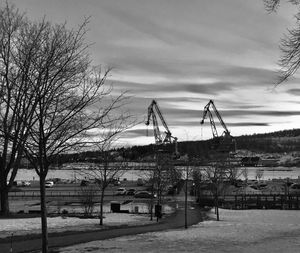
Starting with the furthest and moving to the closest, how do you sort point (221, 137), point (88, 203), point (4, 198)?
point (221, 137)
point (88, 203)
point (4, 198)

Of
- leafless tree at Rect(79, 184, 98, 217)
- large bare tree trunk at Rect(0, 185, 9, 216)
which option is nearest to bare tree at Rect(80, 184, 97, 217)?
leafless tree at Rect(79, 184, 98, 217)

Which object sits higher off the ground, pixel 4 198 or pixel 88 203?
pixel 4 198

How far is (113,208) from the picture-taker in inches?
1665

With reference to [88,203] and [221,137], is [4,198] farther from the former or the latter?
[221,137]

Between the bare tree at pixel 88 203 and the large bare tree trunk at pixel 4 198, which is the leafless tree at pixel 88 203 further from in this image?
the large bare tree trunk at pixel 4 198

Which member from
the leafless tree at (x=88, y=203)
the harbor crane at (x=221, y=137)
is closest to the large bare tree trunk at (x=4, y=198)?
the leafless tree at (x=88, y=203)

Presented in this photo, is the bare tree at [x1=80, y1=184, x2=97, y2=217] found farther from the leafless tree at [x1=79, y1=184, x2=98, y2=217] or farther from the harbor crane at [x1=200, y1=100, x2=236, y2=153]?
the harbor crane at [x1=200, y1=100, x2=236, y2=153]

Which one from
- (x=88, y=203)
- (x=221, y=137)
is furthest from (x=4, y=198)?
(x=221, y=137)

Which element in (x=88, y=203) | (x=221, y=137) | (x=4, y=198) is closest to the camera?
(x=4, y=198)

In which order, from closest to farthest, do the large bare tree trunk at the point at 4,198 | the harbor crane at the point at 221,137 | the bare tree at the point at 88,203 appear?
the large bare tree trunk at the point at 4,198 → the bare tree at the point at 88,203 → the harbor crane at the point at 221,137

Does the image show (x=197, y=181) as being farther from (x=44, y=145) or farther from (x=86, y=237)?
(x=44, y=145)

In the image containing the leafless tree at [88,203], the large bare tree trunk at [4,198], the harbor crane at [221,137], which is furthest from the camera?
the harbor crane at [221,137]

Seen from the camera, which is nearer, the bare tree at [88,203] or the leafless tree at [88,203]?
the leafless tree at [88,203]

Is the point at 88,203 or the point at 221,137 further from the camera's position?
the point at 221,137
